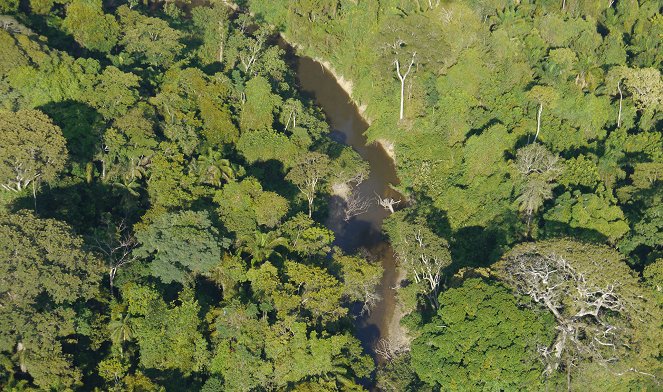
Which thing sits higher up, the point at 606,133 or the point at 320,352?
the point at 606,133

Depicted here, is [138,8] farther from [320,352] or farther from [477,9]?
[320,352]

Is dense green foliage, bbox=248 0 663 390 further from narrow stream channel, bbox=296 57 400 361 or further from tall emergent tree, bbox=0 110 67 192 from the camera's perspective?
tall emergent tree, bbox=0 110 67 192

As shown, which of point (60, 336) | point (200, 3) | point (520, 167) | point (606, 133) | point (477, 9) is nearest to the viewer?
point (60, 336)

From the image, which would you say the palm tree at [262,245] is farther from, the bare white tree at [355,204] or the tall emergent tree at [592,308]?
the tall emergent tree at [592,308]

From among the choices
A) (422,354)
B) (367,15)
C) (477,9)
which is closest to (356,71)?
(367,15)

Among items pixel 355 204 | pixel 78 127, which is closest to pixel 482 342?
pixel 355 204

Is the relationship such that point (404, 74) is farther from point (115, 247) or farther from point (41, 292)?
point (41, 292)
